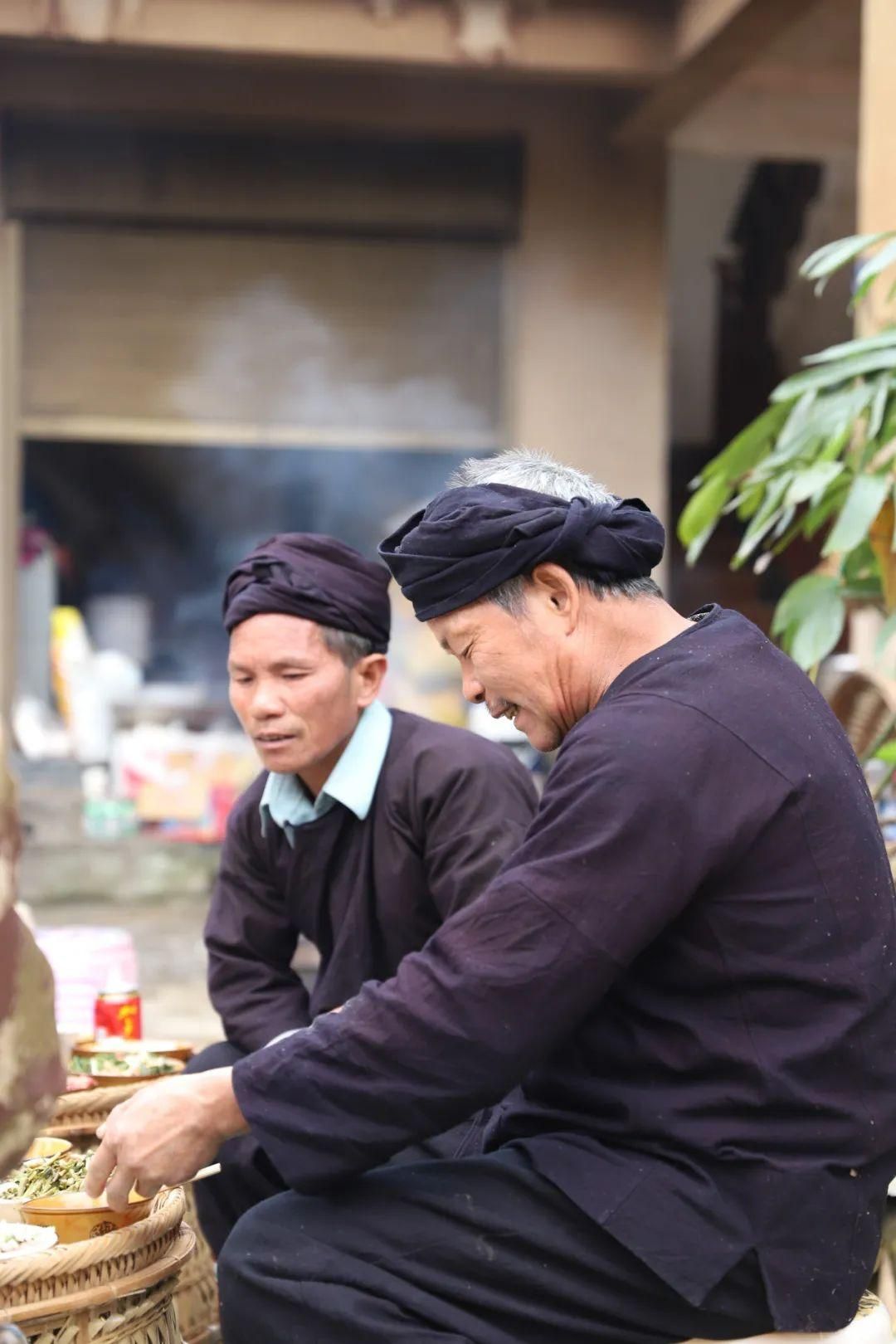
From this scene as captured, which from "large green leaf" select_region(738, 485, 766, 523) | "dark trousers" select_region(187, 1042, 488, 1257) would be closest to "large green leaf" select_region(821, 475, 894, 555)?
"large green leaf" select_region(738, 485, 766, 523)

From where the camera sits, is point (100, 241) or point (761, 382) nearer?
point (100, 241)

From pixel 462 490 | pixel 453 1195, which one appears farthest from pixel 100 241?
pixel 453 1195

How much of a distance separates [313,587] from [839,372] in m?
1.21

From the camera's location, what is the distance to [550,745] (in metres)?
2.36

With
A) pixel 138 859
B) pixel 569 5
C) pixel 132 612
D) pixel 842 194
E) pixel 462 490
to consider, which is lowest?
pixel 138 859

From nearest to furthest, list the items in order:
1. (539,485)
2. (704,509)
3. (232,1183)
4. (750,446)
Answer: (539,485)
(232,1183)
(750,446)
(704,509)

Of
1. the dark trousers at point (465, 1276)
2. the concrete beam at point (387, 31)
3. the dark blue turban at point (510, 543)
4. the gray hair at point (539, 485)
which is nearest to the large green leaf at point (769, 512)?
the gray hair at point (539, 485)

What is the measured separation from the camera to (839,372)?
3.50 metres

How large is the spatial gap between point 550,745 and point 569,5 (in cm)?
537

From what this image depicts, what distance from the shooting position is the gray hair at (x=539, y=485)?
2250 millimetres

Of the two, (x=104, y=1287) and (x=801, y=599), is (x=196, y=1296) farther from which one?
(x=801, y=599)

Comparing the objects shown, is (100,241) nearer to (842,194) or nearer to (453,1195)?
(842,194)

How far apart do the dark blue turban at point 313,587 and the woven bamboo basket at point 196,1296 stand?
3.92 feet

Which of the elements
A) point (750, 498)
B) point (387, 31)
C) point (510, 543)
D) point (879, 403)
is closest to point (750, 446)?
point (750, 498)
